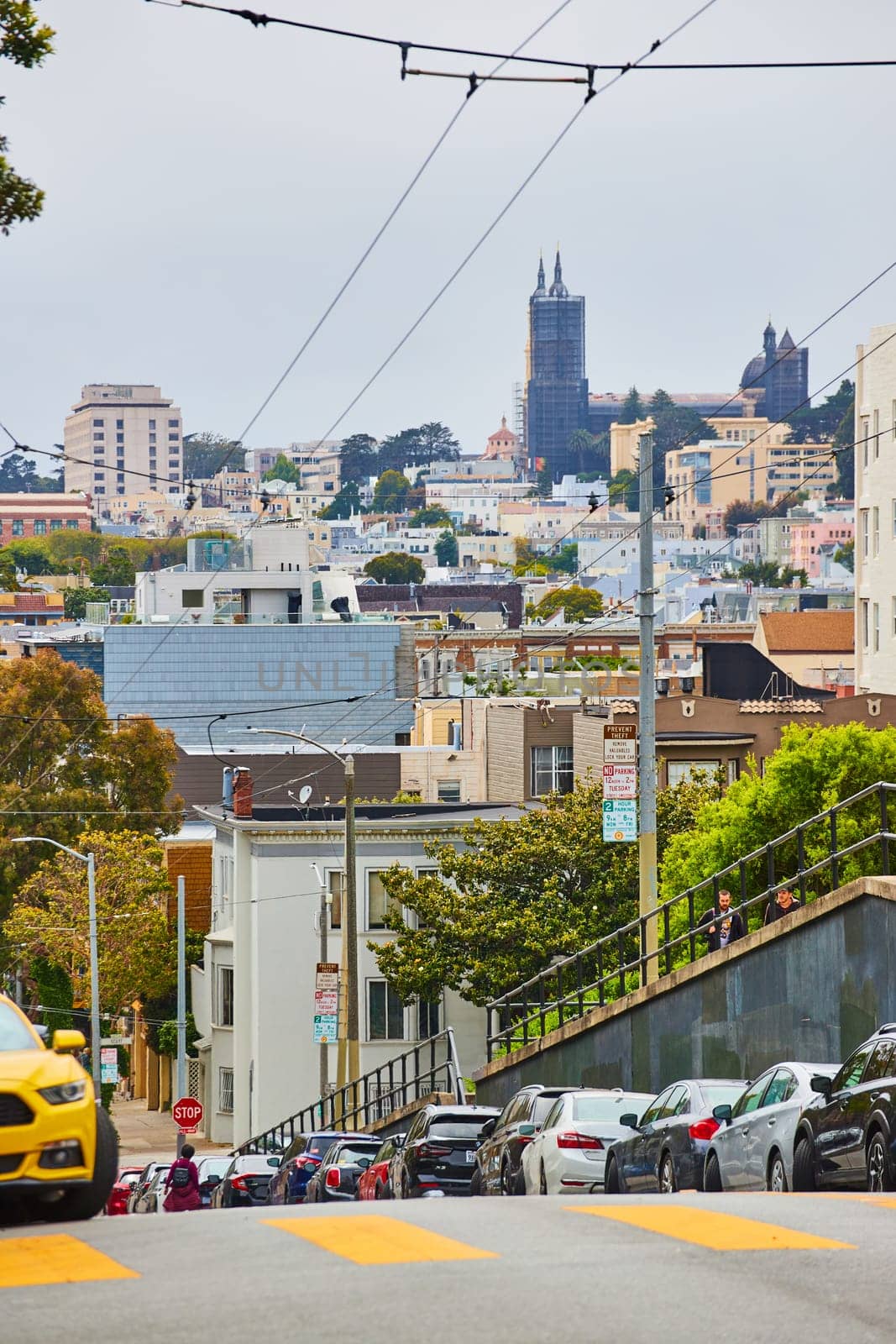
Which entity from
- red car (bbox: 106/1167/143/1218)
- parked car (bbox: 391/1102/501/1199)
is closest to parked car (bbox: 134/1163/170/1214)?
red car (bbox: 106/1167/143/1218)

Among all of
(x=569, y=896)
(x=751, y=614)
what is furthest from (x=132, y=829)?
(x=751, y=614)

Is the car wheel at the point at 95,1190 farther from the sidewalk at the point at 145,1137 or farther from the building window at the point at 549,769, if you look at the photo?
the building window at the point at 549,769

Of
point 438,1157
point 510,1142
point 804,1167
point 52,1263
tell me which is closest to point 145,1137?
point 438,1157

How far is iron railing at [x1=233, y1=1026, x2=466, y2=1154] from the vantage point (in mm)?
35281

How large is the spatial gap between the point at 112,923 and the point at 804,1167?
48.2m

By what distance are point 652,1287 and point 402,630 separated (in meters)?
115

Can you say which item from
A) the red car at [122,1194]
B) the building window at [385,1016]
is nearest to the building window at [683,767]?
the building window at [385,1016]

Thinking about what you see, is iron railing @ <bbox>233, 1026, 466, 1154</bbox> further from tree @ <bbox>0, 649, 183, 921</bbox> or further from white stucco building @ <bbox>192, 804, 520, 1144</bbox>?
tree @ <bbox>0, 649, 183, 921</bbox>

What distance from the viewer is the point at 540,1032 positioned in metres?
31.5

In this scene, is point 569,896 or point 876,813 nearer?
point 876,813

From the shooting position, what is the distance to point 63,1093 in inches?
459

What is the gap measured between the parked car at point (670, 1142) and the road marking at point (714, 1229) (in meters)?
4.06

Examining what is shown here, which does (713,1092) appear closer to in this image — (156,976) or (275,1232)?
(275,1232)

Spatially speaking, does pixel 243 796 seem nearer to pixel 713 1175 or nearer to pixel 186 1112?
pixel 186 1112
